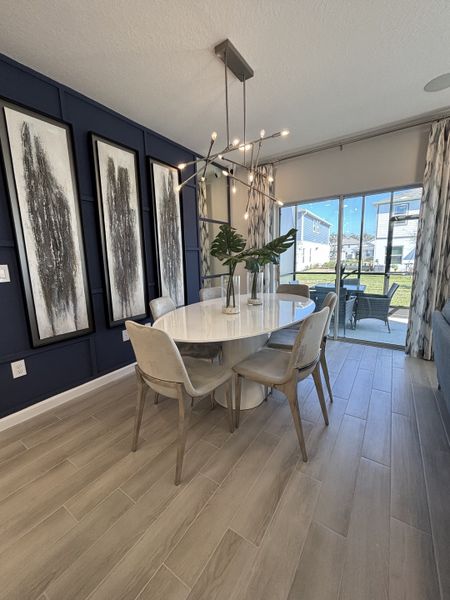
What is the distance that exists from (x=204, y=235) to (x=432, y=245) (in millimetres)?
2939

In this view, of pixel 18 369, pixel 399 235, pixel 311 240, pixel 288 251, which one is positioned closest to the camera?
pixel 18 369

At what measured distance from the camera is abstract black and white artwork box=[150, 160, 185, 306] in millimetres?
2994

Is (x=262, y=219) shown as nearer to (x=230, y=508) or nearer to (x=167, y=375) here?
(x=167, y=375)

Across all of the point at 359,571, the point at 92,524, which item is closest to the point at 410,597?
the point at 359,571

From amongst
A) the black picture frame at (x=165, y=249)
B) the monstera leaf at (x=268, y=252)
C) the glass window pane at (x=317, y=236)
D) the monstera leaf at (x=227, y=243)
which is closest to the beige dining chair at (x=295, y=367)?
the monstera leaf at (x=268, y=252)

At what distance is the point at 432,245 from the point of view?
2.84m

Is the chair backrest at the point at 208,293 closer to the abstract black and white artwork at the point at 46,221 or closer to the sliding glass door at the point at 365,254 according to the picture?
the abstract black and white artwork at the point at 46,221

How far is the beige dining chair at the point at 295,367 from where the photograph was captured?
1.49m

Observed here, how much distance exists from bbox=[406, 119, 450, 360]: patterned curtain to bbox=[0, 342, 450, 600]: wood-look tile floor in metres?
1.26

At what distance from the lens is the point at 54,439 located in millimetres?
1834

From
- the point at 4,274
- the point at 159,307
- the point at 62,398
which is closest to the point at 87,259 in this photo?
the point at 4,274

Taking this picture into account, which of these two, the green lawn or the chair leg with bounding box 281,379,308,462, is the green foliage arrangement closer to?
the chair leg with bounding box 281,379,308,462

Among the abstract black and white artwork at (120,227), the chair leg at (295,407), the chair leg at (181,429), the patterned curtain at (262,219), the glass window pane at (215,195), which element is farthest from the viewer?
the glass window pane at (215,195)

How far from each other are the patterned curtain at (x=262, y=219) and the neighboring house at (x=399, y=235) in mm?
1481
